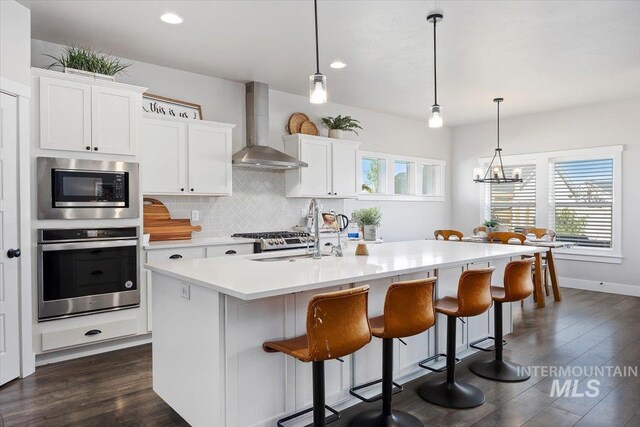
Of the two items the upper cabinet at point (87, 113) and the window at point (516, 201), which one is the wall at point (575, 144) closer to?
the window at point (516, 201)

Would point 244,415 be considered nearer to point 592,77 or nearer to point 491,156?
point 592,77

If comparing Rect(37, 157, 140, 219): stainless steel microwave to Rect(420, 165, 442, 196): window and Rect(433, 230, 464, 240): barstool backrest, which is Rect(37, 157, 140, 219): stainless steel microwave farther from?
Rect(420, 165, 442, 196): window

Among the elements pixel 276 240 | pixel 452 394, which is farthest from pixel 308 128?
pixel 452 394

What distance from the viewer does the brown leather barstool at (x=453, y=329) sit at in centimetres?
274

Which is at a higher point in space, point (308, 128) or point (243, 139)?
point (308, 128)

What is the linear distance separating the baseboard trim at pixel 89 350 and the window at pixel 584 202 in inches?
246

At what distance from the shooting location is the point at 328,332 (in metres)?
2.00

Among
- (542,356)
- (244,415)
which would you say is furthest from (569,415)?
(244,415)

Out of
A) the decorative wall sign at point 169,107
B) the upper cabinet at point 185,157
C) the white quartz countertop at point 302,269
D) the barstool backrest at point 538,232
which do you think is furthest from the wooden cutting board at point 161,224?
the barstool backrest at point 538,232

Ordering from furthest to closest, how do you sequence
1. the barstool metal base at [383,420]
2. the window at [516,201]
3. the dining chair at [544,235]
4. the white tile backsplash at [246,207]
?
1. the window at [516,201]
2. the dining chair at [544,235]
3. the white tile backsplash at [246,207]
4. the barstool metal base at [383,420]

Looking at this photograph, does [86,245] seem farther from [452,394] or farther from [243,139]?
[452,394]

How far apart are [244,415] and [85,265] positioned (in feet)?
7.17

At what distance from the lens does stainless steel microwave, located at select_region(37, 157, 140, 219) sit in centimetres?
342

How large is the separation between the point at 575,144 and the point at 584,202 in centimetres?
90
